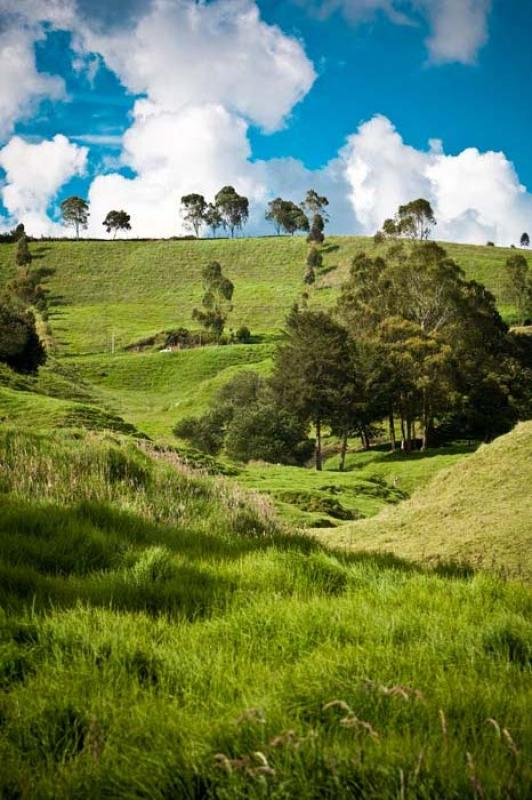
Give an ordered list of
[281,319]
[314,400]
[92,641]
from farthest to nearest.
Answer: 1. [281,319]
2. [314,400]
3. [92,641]

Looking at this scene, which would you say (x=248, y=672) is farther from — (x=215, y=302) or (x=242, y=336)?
(x=215, y=302)

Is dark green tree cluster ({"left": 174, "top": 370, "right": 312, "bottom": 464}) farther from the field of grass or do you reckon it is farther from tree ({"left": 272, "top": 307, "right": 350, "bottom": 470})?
the field of grass

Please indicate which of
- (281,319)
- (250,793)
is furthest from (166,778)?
(281,319)

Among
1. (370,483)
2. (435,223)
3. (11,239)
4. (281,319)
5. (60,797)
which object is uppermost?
(11,239)

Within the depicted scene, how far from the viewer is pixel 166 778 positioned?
2.80 m

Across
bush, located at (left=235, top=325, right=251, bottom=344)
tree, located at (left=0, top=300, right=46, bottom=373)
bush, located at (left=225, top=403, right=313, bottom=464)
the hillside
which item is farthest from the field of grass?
the hillside

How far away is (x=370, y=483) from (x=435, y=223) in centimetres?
6502

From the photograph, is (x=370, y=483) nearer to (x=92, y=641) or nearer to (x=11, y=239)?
(x=92, y=641)

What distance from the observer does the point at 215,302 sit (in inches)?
4968

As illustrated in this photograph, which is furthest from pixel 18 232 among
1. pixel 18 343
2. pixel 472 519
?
pixel 472 519

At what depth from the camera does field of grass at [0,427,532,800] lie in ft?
9.09

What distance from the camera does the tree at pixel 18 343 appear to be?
53531 millimetres

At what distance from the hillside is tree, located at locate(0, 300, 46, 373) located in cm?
3999

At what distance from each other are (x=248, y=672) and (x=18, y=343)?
55017 mm
